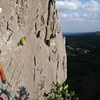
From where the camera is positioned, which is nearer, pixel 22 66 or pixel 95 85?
pixel 22 66

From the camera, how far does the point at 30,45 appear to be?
17.4m

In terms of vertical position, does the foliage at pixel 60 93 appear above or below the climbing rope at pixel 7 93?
below

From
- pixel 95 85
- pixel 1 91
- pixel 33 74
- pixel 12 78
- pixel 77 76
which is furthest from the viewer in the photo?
pixel 77 76

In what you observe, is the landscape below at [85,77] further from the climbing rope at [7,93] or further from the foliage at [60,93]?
the climbing rope at [7,93]

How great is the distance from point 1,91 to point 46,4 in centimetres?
764

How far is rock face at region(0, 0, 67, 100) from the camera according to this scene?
15102 mm

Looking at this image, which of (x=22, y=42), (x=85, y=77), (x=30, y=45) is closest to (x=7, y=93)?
(x=22, y=42)

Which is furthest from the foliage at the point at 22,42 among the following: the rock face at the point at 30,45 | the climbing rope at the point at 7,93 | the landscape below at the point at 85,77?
the landscape below at the point at 85,77

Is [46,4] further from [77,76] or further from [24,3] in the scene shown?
[77,76]

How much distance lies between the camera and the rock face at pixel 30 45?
1510 cm

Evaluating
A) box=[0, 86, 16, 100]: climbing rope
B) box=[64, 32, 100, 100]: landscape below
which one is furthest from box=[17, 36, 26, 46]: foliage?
box=[64, 32, 100, 100]: landscape below

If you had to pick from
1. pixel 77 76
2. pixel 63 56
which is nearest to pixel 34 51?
pixel 63 56

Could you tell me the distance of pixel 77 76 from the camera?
87500 mm

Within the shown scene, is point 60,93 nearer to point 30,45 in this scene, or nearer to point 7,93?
point 7,93
